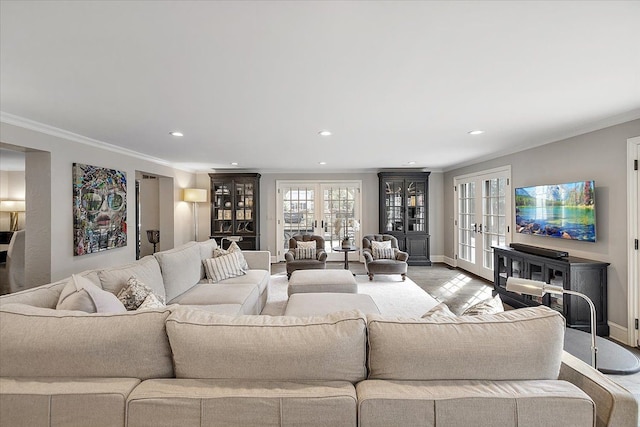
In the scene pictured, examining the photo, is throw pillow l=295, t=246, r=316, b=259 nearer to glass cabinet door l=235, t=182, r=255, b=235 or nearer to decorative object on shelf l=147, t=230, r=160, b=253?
glass cabinet door l=235, t=182, r=255, b=235

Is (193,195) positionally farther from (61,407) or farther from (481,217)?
(481,217)

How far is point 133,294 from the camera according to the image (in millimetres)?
2100

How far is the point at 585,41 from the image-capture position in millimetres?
1593

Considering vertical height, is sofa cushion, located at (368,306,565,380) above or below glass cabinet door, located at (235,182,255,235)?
below

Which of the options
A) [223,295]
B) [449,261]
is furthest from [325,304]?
[449,261]

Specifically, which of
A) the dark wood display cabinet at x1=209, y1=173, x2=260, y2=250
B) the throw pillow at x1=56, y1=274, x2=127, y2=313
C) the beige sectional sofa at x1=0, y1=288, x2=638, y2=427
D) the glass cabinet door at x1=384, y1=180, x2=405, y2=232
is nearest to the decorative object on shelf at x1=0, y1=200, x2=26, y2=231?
the dark wood display cabinet at x1=209, y1=173, x2=260, y2=250

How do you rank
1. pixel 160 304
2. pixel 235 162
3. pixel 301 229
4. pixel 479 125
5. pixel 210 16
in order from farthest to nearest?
pixel 301 229 < pixel 235 162 < pixel 479 125 < pixel 160 304 < pixel 210 16

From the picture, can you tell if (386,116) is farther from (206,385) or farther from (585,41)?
(206,385)

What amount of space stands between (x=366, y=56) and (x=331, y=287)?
2.57 metres

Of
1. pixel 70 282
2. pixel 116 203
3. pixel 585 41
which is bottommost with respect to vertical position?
pixel 70 282

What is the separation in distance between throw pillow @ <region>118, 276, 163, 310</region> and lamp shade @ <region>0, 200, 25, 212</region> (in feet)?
21.3

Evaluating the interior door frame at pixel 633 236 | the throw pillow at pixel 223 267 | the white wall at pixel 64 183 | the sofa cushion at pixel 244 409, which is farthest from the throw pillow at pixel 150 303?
the interior door frame at pixel 633 236

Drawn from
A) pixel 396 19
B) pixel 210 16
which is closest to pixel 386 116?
pixel 396 19

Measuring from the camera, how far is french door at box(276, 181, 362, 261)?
23.4 feet
